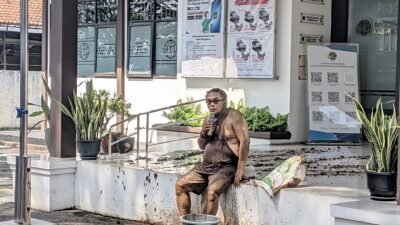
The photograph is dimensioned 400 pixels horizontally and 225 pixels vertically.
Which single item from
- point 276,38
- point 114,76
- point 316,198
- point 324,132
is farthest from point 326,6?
point 316,198

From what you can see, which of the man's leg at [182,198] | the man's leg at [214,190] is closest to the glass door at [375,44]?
the man's leg at [214,190]

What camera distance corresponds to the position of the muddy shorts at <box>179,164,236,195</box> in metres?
7.12

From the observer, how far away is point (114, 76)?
1573cm

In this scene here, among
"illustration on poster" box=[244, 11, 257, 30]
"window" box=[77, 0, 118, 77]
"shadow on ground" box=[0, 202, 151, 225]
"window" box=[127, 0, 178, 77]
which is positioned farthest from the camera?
"window" box=[77, 0, 118, 77]

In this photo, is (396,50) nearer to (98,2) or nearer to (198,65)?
(198,65)

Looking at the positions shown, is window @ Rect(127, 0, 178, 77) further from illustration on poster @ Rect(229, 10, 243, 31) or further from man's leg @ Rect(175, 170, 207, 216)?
man's leg @ Rect(175, 170, 207, 216)

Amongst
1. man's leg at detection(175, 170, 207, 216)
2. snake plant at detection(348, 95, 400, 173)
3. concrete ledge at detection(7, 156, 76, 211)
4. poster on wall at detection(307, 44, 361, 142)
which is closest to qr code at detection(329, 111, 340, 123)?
poster on wall at detection(307, 44, 361, 142)

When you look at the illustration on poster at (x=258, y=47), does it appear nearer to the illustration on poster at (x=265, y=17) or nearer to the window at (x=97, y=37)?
the illustration on poster at (x=265, y=17)

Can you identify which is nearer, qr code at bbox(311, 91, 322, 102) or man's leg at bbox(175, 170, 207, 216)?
man's leg at bbox(175, 170, 207, 216)

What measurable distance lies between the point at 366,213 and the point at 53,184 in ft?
15.9

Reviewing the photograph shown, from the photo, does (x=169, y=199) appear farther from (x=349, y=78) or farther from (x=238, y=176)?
(x=349, y=78)

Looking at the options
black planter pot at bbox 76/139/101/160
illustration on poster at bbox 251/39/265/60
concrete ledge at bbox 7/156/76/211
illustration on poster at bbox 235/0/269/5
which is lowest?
concrete ledge at bbox 7/156/76/211

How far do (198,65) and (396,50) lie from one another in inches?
146

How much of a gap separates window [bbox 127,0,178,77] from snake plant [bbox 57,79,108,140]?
5114mm
